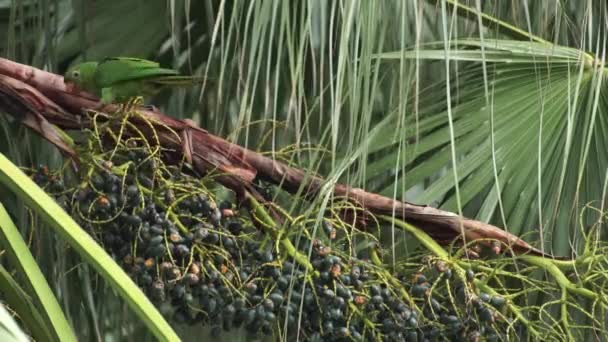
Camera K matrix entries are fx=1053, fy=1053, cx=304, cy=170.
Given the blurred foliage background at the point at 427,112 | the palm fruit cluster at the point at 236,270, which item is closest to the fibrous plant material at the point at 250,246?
the palm fruit cluster at the point at 236,270

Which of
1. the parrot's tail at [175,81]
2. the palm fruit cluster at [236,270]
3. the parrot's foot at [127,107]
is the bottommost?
the palm fruit cluster at [236,270]

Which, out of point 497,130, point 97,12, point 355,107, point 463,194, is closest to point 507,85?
point 497,130

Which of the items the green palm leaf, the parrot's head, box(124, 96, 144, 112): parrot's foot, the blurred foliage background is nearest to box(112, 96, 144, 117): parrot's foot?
box(124, 96, 144, 112): parrot's foot

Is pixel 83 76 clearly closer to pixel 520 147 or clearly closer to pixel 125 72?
pixel 125 72

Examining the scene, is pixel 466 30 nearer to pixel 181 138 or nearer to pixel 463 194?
pixel 463 194

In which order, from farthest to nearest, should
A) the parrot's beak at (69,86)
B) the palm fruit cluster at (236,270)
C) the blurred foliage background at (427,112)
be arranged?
1. the blurred foliage background at (427,112)
2. the parrot's beak at (69,86)
3. the palm fruit cluster at (236,270)

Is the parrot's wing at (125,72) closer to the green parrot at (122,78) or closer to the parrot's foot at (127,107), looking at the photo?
the green parrot at (122,78)
